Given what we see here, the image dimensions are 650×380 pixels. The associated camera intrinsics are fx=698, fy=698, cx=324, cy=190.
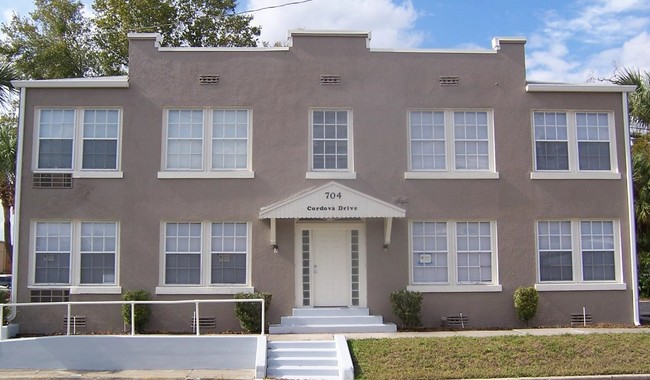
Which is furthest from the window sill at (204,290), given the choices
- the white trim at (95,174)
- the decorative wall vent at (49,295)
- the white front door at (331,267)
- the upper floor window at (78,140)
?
the upper floor window at (78,140)

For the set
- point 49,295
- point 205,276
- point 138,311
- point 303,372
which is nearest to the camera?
point 303,372

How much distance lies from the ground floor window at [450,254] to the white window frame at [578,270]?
1.18 meters

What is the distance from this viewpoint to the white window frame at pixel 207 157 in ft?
57.2

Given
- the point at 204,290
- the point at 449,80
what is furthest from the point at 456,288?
the point at 204,290

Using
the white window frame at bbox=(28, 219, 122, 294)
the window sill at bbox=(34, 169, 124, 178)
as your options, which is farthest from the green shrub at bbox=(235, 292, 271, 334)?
the window sill at bbox=(34, 169, 124, 178)

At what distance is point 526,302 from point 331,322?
4841 mm

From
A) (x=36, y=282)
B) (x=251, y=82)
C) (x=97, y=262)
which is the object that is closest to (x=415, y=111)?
(x=251, y=82)

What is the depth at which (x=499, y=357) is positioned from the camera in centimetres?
1357

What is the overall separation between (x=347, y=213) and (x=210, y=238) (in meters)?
3.55

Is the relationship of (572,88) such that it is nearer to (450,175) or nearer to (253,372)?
(450,175)

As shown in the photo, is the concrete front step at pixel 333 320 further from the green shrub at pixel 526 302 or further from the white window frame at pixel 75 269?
the white window frame at pixel 75 269

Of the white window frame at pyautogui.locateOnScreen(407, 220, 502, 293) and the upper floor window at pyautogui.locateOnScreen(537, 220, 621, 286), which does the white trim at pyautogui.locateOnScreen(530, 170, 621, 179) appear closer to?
the upper floor window at pyautogui.locateOnScreen(537, 220, 621, 286)

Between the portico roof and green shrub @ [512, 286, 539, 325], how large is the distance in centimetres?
356

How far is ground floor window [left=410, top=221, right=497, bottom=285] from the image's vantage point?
57.9 ft
